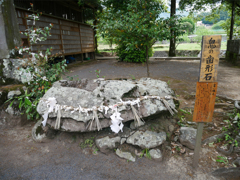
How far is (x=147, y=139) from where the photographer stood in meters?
2.54

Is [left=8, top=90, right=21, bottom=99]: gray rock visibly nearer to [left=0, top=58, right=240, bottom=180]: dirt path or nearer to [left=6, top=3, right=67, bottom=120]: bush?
[left=6, top=3, right=67, bottom=120]: bush

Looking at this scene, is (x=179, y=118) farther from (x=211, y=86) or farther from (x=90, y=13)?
(x=90, y=13)

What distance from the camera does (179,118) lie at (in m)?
3.44

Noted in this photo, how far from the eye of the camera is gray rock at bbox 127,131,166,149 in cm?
250

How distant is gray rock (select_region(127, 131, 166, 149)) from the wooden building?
19.7 feet

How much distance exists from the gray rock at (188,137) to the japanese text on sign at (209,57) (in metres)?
1.05

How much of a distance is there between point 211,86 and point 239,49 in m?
8.95

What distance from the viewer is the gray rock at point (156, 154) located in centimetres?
242

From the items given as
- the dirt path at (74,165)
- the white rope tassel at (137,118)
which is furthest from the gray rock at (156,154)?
the white rope tassel at (137,118)

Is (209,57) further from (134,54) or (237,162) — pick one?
(134,54)

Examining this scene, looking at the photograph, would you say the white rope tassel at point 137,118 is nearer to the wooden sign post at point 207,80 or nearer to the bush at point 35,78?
the wooden sign post at point 207,80

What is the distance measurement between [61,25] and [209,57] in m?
9.15

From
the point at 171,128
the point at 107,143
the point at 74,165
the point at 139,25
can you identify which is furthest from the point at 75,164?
the point at 139,25

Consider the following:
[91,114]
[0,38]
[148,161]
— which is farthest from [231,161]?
[0,38]
